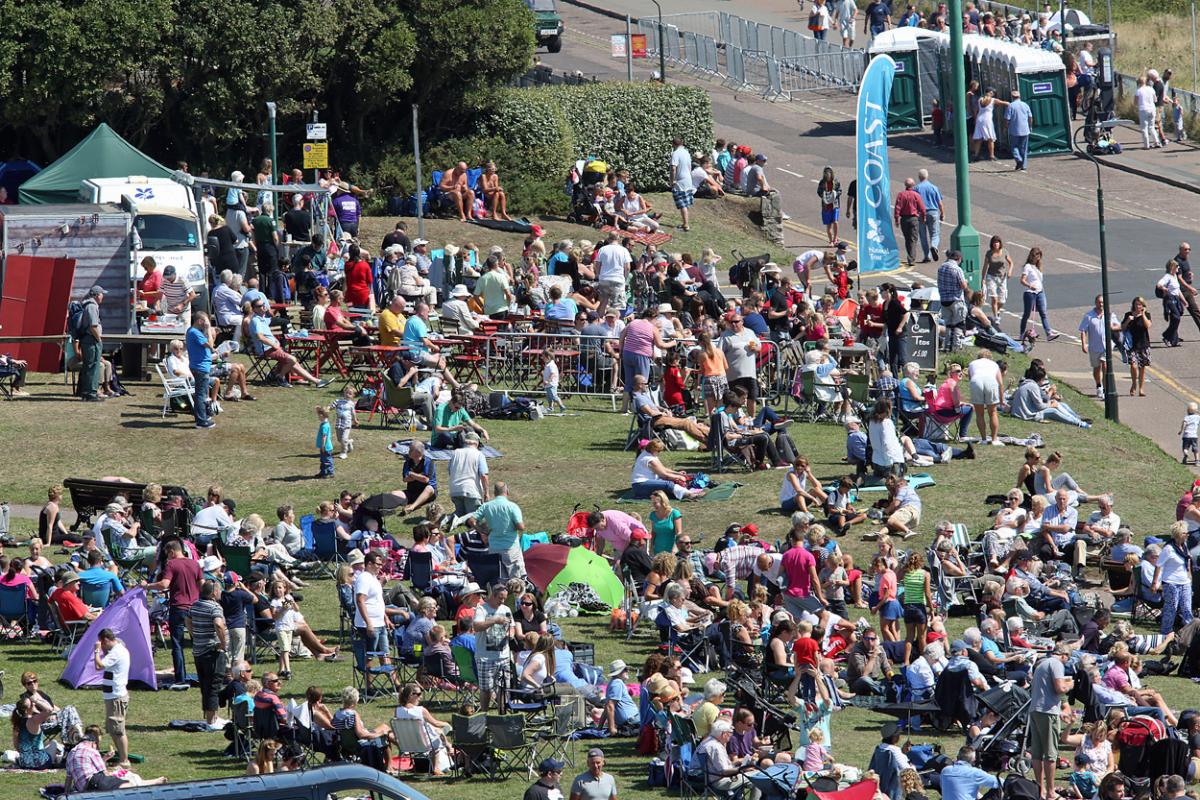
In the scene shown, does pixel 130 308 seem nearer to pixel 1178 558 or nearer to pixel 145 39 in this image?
pixel 145 39

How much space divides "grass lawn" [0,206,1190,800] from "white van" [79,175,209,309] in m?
2.81

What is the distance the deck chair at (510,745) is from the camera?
18.2 meters

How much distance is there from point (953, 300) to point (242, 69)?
15.1 m

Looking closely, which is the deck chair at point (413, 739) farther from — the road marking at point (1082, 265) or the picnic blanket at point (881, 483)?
the road marking at point (1082, 265)

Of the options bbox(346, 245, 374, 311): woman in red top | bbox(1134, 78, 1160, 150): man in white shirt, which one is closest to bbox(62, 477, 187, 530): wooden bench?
bbox(346, 245, 374, 311): woman in red top

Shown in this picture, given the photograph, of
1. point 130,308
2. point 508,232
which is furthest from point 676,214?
point 130,308

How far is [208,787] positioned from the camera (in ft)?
47.7

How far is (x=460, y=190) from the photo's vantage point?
136 feet

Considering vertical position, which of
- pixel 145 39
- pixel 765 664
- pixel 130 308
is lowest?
pixel 765 664

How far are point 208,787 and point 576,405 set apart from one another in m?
16.7

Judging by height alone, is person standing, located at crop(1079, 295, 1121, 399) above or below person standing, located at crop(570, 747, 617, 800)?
above

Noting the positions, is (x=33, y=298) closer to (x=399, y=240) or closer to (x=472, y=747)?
(x=399, y=240)

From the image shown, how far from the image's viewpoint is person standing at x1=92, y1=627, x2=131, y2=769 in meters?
18.3

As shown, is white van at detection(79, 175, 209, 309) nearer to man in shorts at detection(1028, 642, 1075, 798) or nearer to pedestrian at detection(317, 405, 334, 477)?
pedestrian at detection(317, 405, 334, 477)
